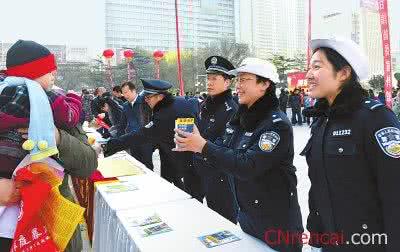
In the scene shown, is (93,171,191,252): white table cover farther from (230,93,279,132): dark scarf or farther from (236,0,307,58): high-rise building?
(236,0,307,58): high-rise building

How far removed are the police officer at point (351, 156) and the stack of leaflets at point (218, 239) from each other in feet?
1.25

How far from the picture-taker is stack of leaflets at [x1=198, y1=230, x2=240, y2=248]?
1.55 m

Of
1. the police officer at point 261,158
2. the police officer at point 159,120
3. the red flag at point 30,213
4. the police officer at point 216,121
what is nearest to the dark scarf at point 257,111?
the police officer at point 261,158

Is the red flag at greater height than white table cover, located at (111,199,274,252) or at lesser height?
greater

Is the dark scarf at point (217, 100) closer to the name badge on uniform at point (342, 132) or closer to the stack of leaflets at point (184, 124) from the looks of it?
the stack of leaflets at point (184, 124)

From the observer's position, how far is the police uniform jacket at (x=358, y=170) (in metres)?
1.15

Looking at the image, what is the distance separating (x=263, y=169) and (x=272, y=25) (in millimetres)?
59956

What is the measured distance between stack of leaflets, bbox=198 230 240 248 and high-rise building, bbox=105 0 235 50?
152ft

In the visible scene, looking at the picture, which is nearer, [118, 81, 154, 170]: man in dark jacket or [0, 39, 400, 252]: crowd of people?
[0, 39, 400, 252]: crowd of people

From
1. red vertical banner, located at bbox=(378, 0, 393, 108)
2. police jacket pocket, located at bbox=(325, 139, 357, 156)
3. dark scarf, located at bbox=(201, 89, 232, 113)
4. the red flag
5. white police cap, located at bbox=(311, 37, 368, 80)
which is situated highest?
red vertical banner, located at bbox=(378, 0, 393, 108)

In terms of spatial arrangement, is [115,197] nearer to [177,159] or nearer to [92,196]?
[92,196]

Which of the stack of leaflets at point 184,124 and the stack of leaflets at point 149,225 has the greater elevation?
the stack of leaflets at point 184,124

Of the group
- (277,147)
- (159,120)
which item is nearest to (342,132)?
(277,147)

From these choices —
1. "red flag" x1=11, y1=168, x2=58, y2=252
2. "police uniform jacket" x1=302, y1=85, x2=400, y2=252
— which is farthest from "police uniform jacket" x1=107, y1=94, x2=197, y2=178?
"police uniform jacket" x1=302, y1=85, x2=400, y2=252
